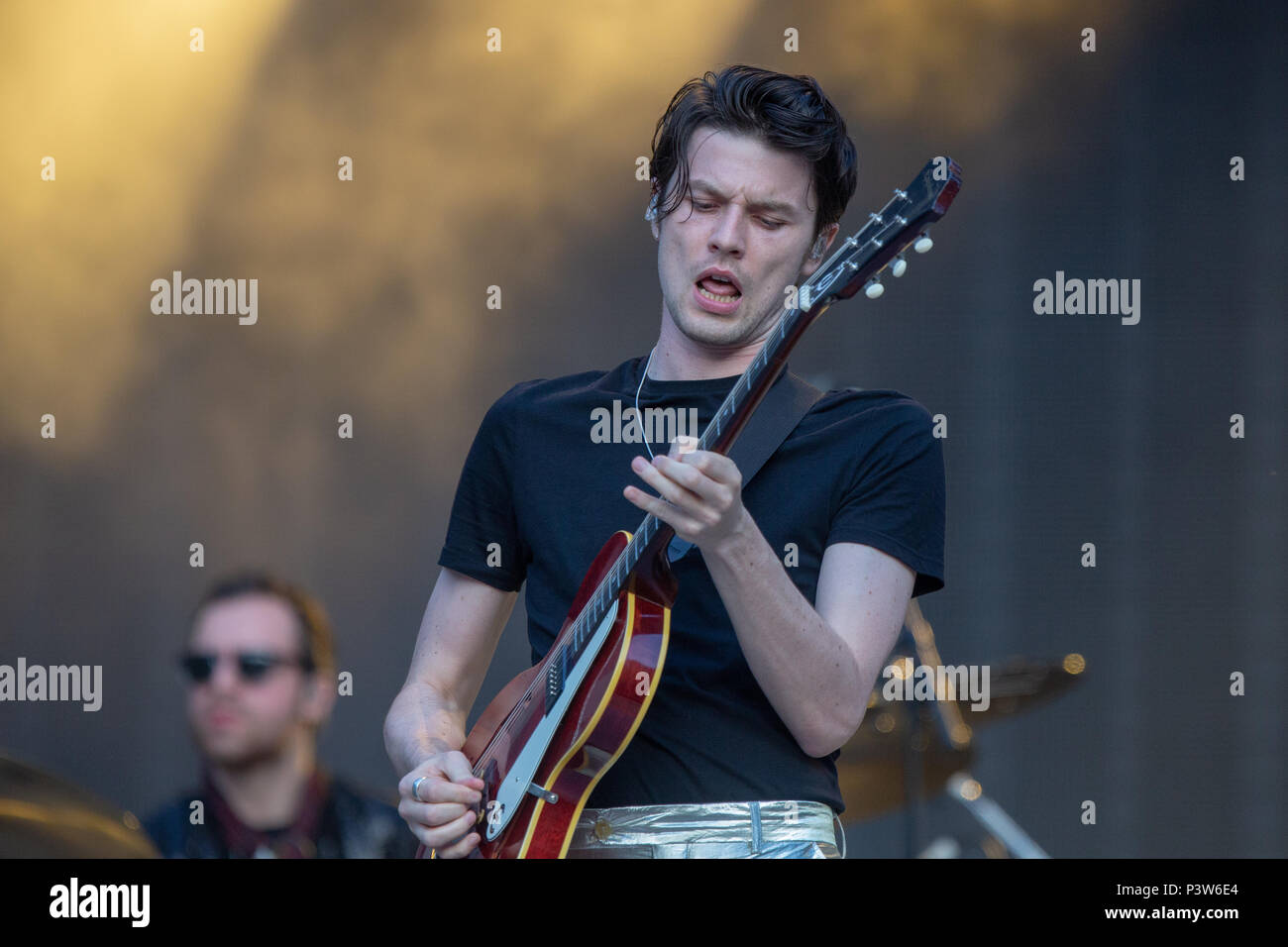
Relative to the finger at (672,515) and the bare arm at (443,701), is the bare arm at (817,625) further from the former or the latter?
the bare arm at (443,701)

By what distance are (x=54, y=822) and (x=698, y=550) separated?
1.41 meters

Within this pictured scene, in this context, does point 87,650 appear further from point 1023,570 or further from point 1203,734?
point 1203,734

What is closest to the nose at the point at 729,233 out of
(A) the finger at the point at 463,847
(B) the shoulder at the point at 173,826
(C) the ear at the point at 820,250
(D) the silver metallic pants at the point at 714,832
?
(C) the ear at the point at 820,250

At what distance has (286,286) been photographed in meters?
3.46

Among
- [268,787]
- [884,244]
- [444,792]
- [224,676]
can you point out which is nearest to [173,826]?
[268,787]

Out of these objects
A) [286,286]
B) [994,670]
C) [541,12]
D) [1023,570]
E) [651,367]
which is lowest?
[994,670]

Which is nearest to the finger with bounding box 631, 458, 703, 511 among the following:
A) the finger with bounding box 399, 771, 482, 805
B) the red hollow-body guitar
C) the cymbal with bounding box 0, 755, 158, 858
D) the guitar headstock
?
the red hollow-body guitar

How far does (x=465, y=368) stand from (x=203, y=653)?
911mm

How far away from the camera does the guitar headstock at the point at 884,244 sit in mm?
1581

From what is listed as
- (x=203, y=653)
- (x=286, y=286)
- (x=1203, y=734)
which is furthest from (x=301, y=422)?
(x=1203, y=734)

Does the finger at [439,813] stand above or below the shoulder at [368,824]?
above

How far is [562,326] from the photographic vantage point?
3492mm

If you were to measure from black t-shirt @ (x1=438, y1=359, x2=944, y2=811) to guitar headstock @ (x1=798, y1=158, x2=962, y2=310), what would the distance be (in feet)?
0.83

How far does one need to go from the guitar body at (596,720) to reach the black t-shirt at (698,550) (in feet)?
0.29
